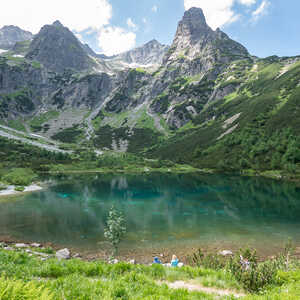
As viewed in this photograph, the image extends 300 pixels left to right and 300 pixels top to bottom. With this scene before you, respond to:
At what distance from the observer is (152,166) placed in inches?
6388

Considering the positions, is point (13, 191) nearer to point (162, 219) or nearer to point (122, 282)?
point (162, 219)

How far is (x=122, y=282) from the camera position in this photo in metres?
7.73

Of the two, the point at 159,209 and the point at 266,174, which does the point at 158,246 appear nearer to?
the point at 159,209

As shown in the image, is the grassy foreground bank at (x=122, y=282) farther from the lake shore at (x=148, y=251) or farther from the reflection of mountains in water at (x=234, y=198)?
the reflection of mountains in water at (x=234, y=198)

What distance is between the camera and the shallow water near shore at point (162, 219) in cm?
3281

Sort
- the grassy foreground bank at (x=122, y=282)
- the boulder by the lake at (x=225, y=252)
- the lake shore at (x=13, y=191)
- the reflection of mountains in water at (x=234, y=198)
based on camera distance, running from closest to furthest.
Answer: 1. the grassy foreground bank at (x=122, y=282)
2. the boulder by the lake at (x=225, y=252)
3. the reflection of mountains in water at (x=234, y=198)
4. the lake shore at (x=13, y=191)

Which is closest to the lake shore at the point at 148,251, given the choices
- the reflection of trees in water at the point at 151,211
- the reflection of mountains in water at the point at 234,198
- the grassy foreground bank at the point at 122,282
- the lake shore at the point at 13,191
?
the reflection of trees in water at the point at 151,211

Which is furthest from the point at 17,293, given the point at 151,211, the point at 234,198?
the point at 234,198

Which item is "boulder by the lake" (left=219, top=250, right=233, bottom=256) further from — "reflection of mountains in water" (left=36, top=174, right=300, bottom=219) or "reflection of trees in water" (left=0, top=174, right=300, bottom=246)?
"reflection of mountains in water" (left=36, top=174, right=300, bottom=219)

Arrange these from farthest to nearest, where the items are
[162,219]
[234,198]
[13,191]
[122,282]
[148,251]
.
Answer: [13,191], [234,198], [162,219], [148,251], [122,282]

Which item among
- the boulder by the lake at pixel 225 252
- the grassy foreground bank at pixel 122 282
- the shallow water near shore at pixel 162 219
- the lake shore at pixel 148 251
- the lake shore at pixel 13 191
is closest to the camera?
the grassy foreground bank at pixel 122 282

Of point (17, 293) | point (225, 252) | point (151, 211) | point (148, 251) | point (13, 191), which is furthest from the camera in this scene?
point (13, 191)

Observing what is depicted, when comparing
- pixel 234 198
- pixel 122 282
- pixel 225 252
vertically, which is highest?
pixel 122 282

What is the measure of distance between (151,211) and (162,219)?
744 centimetres
